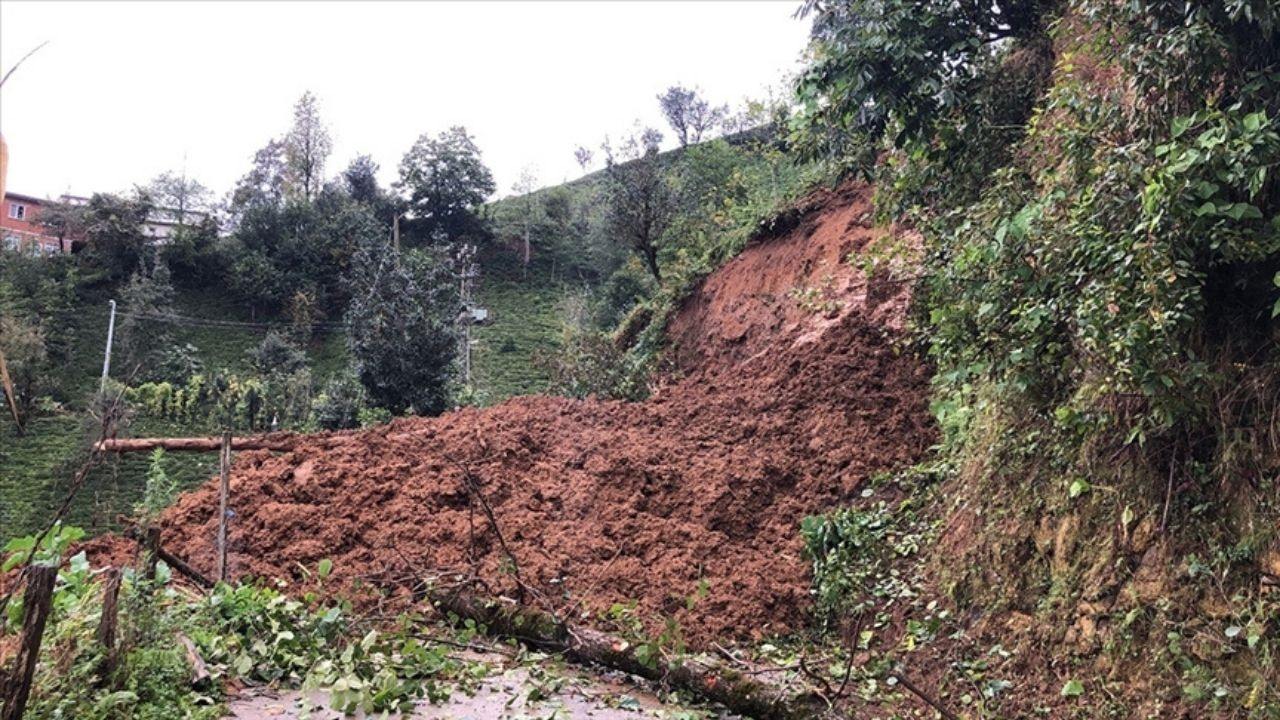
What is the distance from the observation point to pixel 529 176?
127ft

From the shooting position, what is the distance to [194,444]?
6.31m

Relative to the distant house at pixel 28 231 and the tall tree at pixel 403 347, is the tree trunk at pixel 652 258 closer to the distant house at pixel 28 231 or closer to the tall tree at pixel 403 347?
the tall tree at pixel 403 347

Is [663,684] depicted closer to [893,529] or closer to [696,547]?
[696,547]

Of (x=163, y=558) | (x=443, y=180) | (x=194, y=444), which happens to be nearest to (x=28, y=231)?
(x=443, y=180)

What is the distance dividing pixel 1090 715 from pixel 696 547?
294cm

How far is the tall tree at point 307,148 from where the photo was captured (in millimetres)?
34344

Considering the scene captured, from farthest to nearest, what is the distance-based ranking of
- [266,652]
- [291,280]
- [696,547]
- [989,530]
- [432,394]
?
[291,280] < [432,394] < [696,547] < [989,530] < [266,652]

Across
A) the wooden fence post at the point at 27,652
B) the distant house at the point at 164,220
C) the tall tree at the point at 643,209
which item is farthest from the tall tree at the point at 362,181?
the wooden fence post at the point at 27,652

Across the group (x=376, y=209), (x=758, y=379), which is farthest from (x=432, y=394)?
(x=376, y=209)

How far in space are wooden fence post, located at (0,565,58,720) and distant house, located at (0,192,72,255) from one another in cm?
3133

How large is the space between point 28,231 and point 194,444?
1225 inches

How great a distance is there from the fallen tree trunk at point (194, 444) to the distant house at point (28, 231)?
2620cm

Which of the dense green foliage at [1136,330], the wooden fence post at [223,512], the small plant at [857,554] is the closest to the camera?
the dense green foliage at [1136,330]

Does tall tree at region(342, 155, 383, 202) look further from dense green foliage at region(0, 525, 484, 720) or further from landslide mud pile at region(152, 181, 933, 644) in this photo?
dense green foliage at region(0, 525, 484, 720)
